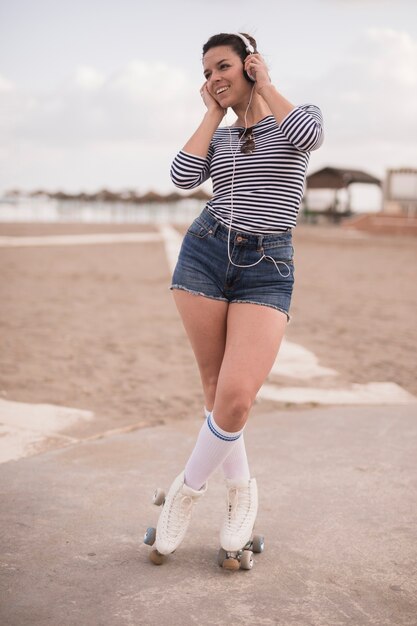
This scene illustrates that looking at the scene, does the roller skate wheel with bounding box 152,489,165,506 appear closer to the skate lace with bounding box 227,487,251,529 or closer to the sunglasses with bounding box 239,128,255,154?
the skate lace with bounding box 227,487,251,529

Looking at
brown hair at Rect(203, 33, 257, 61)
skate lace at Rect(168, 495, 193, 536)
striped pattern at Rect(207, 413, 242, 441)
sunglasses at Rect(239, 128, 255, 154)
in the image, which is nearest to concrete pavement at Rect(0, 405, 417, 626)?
skate lace at Rect(168, 495, 193, 536)

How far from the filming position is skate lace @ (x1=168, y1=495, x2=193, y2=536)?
7.55 ft

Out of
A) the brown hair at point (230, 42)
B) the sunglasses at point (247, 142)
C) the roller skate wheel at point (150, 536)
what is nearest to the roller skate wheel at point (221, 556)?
the roller skate wheel at point (150, 536)

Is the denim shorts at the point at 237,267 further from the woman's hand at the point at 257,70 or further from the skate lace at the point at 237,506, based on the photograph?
the skate lace at the point at 237,506

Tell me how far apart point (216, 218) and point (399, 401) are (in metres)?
2.70

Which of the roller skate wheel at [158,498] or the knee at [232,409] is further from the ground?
the knee at [232,409]

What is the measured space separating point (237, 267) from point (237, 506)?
818 mm

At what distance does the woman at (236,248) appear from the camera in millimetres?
2166

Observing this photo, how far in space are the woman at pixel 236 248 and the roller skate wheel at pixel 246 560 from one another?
0.11 ft

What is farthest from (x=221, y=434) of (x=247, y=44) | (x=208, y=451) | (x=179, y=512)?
(x=247, y=44)

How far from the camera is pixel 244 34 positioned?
92.8 inches

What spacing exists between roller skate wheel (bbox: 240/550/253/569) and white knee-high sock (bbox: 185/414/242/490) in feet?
0.85

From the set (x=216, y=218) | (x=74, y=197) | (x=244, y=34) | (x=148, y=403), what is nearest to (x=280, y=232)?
(x=216, y=218)

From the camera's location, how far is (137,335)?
6.83m
